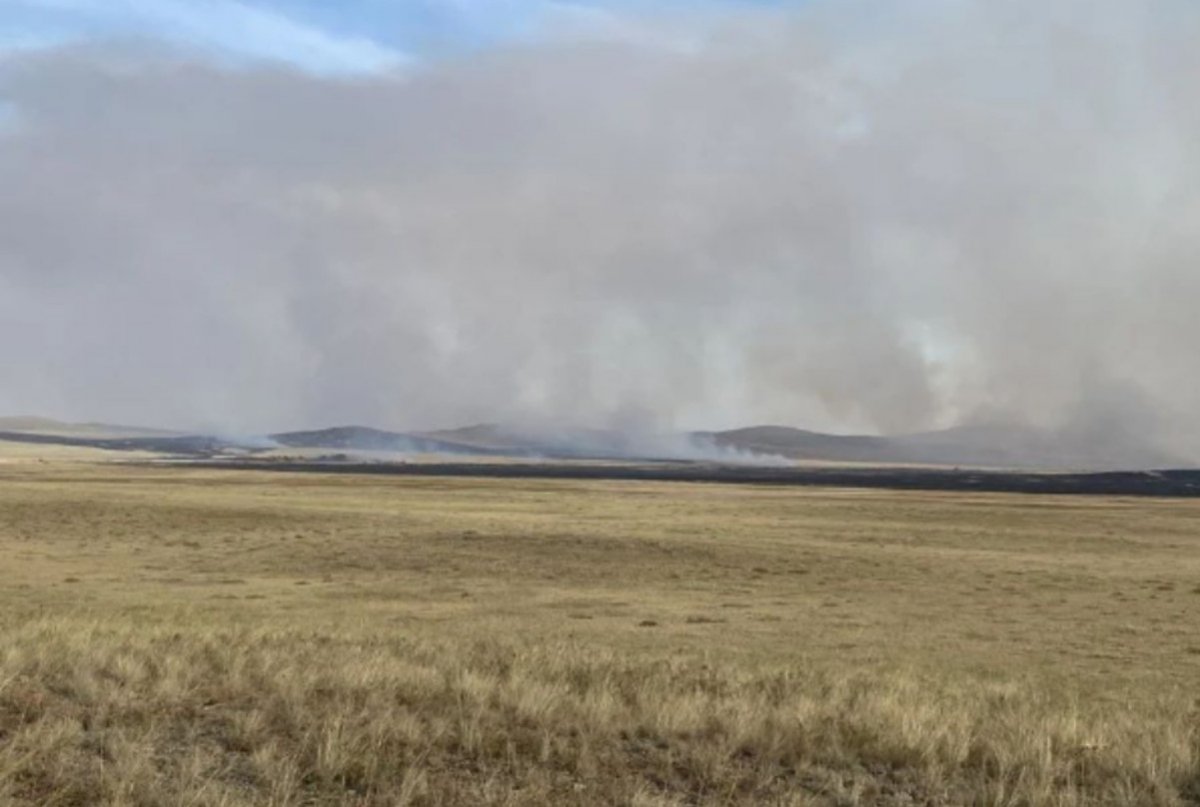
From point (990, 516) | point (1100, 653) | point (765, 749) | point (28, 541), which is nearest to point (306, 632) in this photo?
point (765, 749)

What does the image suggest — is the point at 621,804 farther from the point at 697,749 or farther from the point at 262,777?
the point at 262,777

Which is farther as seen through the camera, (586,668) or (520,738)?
(586,668)

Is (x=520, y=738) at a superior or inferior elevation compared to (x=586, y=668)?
superior

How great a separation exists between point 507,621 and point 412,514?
116 feet

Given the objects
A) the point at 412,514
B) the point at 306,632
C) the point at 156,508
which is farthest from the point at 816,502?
the point at 306,632

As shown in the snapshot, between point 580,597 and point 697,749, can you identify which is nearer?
point 697,749

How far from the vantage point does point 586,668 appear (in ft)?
47.6

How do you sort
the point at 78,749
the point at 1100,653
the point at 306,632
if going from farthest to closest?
the point at 1100,653 → the point at 306,632 → the point at 78,749

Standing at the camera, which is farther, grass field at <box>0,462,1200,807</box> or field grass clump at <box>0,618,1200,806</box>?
grass field at <box>0,462,1200,807</box>

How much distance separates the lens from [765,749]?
396 inches

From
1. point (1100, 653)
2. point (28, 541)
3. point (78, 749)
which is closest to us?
point (78, 749)

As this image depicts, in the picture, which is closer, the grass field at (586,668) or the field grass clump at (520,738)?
the field grass clump at (520,738)

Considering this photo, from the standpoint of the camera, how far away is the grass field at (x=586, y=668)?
8.89 m

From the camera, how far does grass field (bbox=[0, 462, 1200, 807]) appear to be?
8.89 metres
